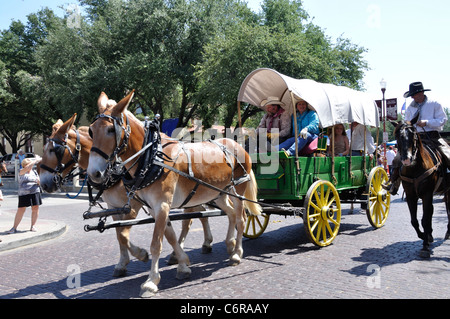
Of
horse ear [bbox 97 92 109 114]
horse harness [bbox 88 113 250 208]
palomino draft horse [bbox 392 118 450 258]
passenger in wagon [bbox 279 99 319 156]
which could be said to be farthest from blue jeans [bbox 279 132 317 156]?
horse ear [bbox 97 92 109 114]

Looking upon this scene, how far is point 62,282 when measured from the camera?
17.1ft

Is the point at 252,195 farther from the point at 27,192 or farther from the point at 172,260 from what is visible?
the point at 27,192

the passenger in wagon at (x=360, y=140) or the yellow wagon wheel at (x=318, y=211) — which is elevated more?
the passenger in wagon at (x=360, y=140)

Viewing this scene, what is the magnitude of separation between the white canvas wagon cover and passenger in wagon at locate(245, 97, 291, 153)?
0.25 metres

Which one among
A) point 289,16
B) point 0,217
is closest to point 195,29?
point 289,16

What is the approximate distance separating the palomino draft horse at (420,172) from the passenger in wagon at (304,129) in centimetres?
138

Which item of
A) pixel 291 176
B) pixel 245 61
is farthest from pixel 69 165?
pixel 245 61

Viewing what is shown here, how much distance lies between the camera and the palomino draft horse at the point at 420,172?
607 centimetres

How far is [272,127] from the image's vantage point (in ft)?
24.9

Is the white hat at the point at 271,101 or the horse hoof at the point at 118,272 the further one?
the white hat at the point at 271,101

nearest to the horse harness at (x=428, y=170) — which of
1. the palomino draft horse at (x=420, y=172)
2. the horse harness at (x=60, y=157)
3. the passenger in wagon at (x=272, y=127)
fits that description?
the palomino draft horse at (x=420, y=172)

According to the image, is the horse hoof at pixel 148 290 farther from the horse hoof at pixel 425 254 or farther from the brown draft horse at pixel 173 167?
the horse hoof at pixel 425 254

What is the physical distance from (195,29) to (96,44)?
579 cm

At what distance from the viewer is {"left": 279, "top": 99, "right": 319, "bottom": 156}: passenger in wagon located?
6727mm
